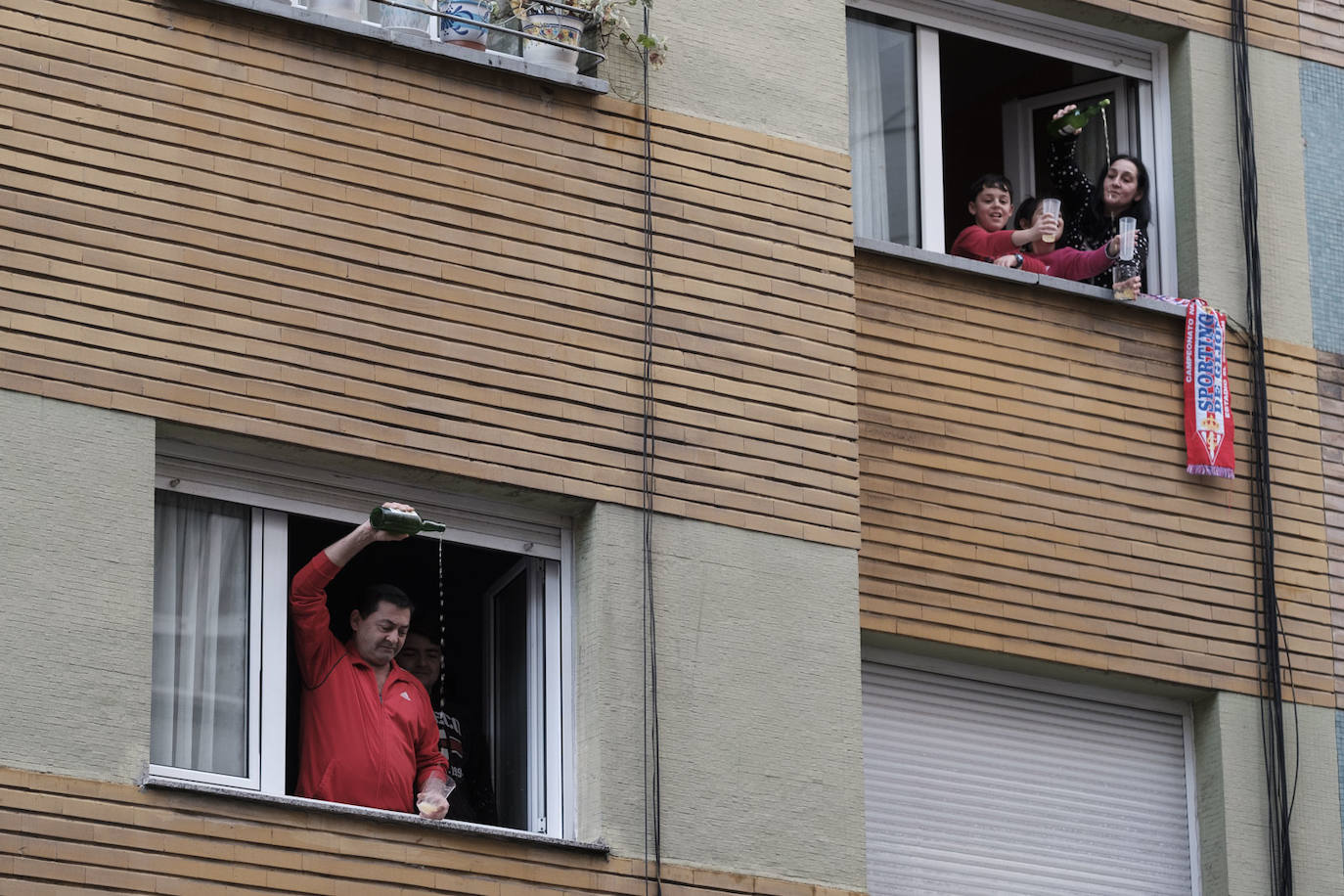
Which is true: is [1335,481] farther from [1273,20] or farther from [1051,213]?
[1273,20]

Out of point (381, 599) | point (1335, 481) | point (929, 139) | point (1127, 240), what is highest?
point (929, 139)

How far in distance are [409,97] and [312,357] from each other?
157 centimetres

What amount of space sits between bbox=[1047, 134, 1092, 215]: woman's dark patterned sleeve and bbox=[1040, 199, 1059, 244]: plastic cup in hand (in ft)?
2.59

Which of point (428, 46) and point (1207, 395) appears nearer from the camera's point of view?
point (428, 46)

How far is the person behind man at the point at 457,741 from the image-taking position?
1370 centimetres

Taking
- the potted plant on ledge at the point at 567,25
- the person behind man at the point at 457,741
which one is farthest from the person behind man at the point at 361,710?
the potted plant on ledge at the point at 567,25

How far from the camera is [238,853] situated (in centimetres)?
1212

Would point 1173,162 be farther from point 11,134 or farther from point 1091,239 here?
point 11,134

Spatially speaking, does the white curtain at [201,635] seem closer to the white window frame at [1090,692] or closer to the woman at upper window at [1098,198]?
the white window frame at [1090,692]

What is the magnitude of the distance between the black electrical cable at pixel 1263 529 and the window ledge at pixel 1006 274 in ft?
1.95

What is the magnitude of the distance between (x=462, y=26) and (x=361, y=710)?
3.64 meters

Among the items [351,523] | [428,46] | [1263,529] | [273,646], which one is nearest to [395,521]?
[351,523]

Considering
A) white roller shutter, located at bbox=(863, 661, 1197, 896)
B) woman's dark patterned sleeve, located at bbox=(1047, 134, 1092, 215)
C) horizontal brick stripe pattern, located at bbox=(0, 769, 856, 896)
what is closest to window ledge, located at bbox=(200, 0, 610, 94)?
white roller shutter, located at bbox=(863, 661, 1197, 896)

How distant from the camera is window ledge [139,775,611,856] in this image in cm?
1212
